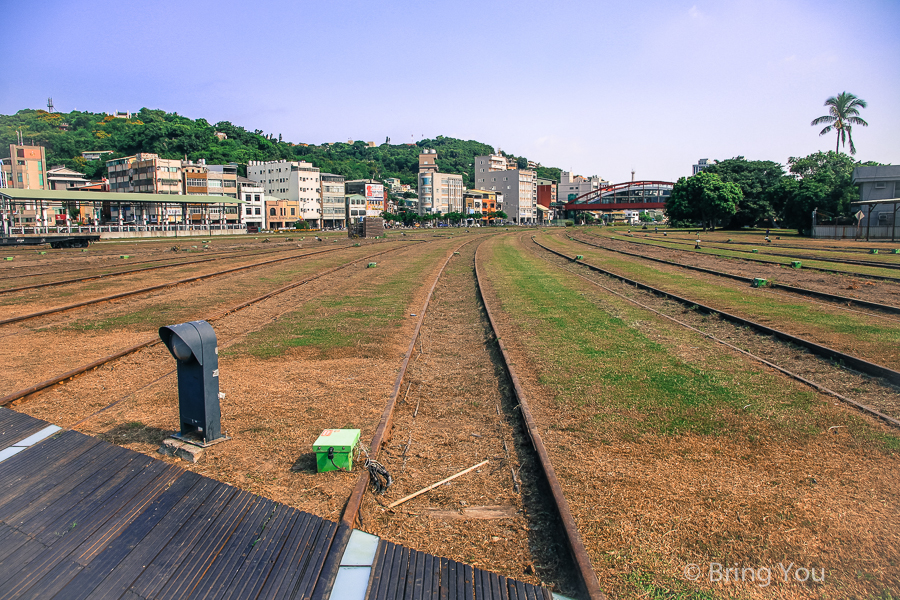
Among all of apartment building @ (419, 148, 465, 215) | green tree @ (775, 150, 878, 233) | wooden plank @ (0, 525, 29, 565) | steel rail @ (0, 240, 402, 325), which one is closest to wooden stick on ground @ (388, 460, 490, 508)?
wooden plank @ (0, 525, 29, 565)

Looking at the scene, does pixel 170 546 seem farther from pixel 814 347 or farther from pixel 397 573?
pixel 814 347

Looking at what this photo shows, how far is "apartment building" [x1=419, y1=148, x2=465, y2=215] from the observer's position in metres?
166

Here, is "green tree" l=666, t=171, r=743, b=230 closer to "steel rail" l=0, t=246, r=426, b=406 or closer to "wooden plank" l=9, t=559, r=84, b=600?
"steel rail" l=0, t=246, r=426, b=406

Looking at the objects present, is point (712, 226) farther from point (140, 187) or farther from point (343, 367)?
point (140, 187)

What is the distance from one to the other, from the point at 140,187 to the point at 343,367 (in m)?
119

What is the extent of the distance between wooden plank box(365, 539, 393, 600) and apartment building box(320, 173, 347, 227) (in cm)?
13160

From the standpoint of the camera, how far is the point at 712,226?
286 ft

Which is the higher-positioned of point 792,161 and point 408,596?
point 792,161

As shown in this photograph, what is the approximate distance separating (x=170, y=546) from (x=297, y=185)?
128 metres

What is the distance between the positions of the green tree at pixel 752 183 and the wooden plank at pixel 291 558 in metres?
80.5

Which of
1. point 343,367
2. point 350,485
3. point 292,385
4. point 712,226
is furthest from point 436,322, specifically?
point 712,226

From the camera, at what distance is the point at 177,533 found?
3.74 metres

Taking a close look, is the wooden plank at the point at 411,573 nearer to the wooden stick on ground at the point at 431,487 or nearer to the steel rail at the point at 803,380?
the wooden stick on ground at the point at 431,487

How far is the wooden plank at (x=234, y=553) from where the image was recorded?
3.25 metres
